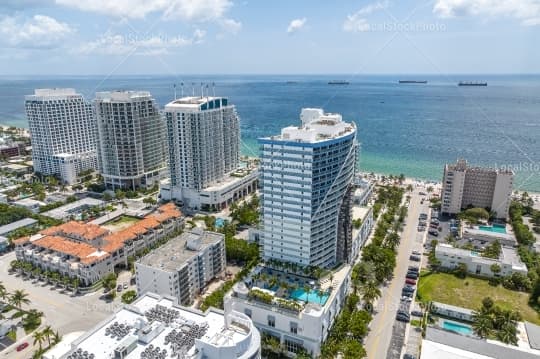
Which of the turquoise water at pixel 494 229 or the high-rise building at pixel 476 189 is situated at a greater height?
the high-rise building at pixel 476 189

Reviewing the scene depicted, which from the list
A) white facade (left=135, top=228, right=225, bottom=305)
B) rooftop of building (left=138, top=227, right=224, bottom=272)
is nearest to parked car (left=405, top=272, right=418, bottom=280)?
white facade (left=135, top=228, right=225, bottom=305)

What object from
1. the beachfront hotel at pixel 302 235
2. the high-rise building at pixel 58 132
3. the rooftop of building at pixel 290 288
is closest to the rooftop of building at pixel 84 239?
the rooftop of building at pixel 290 288

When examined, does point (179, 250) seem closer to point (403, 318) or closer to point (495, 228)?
point (403, 318)

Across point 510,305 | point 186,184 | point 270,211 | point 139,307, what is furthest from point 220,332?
point 186,184

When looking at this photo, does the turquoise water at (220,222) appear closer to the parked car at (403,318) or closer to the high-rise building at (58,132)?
the parked car at (403,318)

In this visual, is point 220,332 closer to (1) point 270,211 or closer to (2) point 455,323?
(1) point 270,211

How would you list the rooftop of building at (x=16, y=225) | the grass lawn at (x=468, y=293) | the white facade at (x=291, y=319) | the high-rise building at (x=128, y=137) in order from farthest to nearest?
1. the high-rise building at (x=128, y=137)
2. the rooftop of building at (x=16, y=225)
3. the grass lawn at (x=468, y=293)
4. the white facade at (x=291, y=319)
